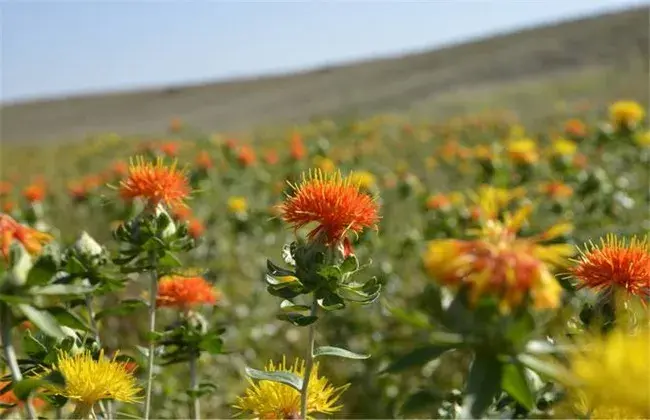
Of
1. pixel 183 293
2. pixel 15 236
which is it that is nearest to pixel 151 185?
pixel 183 293

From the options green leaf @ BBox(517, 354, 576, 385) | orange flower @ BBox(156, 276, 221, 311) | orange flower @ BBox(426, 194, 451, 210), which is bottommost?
orange flower @ BBox(426, 194, 451, 210)

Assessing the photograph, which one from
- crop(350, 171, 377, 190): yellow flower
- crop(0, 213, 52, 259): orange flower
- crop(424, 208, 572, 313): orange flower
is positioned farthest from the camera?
crop(350, 171, 377, 190): yellow flower

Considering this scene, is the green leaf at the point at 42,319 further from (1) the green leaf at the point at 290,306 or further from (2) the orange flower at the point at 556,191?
(2) the orange flower at the point at 556,191

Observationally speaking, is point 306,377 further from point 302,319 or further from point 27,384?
point 27,384

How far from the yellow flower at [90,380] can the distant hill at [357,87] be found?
26897 millimetres

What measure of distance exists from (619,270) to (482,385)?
0.56 meters

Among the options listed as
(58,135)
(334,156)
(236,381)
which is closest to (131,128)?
(58,135)

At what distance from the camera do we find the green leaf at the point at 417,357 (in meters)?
1.02

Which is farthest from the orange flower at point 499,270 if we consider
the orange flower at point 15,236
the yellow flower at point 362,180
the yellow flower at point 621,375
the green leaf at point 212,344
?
the green leaf at point 212,344

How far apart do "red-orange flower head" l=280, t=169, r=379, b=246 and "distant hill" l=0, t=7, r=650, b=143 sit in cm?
2662

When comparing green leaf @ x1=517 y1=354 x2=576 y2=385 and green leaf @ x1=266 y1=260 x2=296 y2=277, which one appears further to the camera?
green leaf @ x1=266 y1=260 x2=296 y2=277

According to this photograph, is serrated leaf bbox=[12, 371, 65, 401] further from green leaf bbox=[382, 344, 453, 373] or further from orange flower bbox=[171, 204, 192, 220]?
orange flower bbox=[171, 204, 192, 220]

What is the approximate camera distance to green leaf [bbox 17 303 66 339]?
1169 millimetres

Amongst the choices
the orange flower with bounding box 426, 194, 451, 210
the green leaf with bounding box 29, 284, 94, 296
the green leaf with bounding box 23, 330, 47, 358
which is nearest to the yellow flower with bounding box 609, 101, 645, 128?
the orange flower with bounding box 426, 194, 451, 210
